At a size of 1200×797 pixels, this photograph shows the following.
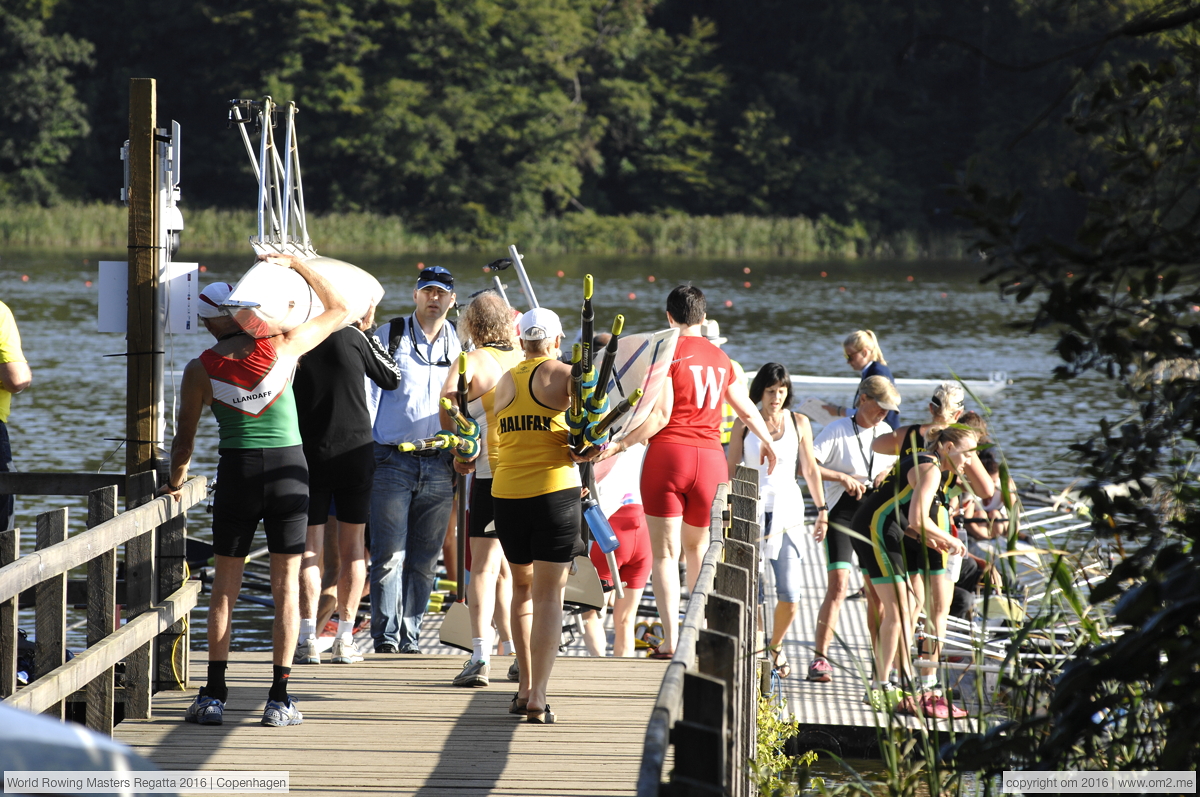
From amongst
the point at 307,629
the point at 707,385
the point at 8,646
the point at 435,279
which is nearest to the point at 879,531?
the point at 707,385

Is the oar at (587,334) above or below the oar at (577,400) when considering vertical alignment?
above

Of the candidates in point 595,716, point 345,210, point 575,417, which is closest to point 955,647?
point 595,716

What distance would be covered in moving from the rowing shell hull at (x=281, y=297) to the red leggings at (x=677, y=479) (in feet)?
5.13

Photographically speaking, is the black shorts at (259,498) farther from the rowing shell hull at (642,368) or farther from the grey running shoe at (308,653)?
the rowing shell hull at (642,368)

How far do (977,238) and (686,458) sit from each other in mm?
3604

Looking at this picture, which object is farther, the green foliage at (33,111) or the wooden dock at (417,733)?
the green foliage at (33,111)

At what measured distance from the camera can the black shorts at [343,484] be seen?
5.80m

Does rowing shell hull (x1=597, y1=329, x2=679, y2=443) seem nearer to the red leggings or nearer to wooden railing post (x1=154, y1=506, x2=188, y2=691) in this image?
the red leggings

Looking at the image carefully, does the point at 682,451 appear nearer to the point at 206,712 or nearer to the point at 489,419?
the point at 489,419

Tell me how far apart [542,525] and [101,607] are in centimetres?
162

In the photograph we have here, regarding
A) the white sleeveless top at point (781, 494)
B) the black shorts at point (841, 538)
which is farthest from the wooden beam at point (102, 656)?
the black shorts at point (841, 538)

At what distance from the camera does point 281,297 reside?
4.86 meters

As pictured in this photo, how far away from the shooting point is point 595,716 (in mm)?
5207

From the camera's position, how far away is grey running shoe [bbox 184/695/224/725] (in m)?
4.95
